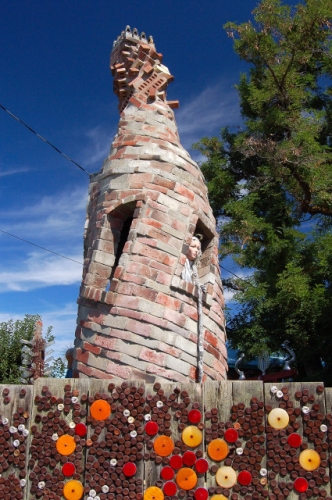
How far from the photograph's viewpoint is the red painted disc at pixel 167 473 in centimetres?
331

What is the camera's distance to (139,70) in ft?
19.9

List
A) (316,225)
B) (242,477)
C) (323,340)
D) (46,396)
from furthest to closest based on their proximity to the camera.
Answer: (316,225)
(323,340)
(46,396)
(242,477)

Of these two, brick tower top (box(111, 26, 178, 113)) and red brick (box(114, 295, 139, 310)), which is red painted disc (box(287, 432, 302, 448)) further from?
brick tower top (box(111, 26, 178, 113))

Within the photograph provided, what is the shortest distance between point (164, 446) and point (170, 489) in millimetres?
274

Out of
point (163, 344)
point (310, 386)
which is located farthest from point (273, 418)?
point (163, 344)

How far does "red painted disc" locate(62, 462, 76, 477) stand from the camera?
11.0 feet

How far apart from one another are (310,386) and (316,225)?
1061cm

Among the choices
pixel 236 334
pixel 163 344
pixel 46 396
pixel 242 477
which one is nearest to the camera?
pixel 242 477

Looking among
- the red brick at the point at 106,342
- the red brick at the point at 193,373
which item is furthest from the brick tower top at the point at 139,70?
the red brick at the point at 193,373

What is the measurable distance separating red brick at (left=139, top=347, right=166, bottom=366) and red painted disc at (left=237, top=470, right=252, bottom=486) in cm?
128

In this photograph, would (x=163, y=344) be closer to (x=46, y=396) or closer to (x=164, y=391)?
(x=164, y=391)

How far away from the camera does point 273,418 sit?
10.9 feet

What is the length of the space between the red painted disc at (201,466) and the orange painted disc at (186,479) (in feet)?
0.14

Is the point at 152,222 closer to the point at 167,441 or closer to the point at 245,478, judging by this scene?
the point at 167,441
